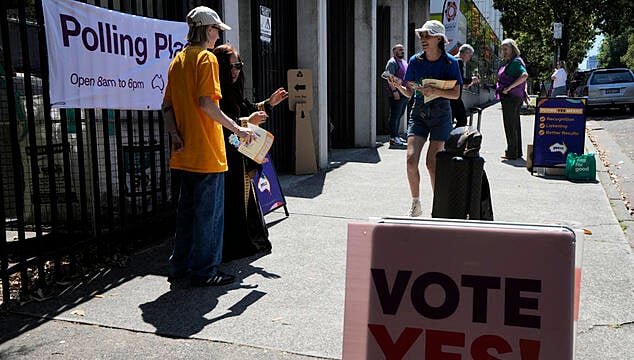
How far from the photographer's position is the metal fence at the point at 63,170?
4332 mm

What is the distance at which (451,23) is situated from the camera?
588 inches

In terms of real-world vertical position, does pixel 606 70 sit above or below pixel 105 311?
above

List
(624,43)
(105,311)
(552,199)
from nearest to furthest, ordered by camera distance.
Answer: (105,311)
(552,199)
(624,43)

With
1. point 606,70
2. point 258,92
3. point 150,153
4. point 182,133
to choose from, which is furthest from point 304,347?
point 606,70

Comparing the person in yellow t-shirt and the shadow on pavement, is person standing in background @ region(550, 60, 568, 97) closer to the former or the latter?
the shadow on pavement

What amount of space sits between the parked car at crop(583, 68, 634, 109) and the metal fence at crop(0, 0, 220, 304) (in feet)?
60.0

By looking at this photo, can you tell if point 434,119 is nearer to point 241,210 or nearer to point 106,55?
point 241,210

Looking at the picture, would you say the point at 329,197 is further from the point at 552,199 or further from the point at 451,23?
the point at 451,23

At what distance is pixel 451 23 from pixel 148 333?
1278cm

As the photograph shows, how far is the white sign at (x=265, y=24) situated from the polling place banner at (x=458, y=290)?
20.3 feet

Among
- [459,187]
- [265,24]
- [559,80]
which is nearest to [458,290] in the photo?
[459,187]

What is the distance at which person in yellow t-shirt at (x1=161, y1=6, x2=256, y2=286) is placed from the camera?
4.20m

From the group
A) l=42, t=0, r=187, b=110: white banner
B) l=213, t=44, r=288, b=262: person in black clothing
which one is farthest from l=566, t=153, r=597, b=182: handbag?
l=42, t=0, r=187, b=110: white banner


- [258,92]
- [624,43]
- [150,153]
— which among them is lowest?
[150,153]
